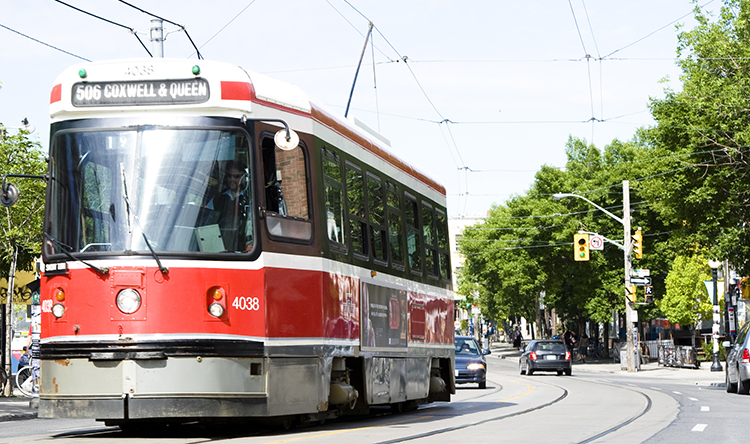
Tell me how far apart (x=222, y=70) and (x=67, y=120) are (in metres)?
1.56

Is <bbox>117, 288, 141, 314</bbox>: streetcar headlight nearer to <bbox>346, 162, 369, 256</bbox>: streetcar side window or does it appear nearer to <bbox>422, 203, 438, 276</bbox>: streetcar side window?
<bbox>346, 162, 369, 256</bbox>: streetcar side window

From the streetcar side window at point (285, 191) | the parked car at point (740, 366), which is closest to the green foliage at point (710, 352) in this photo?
the parked car at point (740, 366)

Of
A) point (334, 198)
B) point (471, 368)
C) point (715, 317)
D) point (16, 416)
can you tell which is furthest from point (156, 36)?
point (715, 317)

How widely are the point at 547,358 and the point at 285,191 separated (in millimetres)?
30121

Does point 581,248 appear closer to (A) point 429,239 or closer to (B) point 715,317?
(B) point 715,317

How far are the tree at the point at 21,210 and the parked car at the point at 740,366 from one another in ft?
49.8

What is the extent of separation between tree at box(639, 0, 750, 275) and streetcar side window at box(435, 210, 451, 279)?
13.4m

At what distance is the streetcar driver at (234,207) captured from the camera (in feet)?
35.2

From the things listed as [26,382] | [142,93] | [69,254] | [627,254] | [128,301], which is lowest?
[26,382]

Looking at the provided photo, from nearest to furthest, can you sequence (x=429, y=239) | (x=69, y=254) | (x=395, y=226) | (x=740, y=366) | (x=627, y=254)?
(x=69, y=254) → (x=395, y=226) → (x=429, y=239) → (x=740, y=366) → (x=627, y=254)

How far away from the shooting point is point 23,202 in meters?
26.8

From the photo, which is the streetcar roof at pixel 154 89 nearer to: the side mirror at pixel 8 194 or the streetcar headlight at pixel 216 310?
the side mirror at pixel 8 194

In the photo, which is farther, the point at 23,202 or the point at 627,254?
the point at 627,254

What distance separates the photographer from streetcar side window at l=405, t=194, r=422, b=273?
15.7 meters
